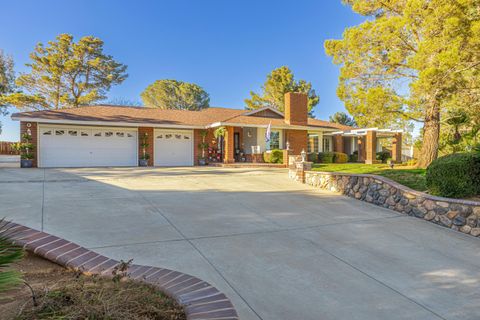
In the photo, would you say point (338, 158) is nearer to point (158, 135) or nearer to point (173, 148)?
point (173, 148)

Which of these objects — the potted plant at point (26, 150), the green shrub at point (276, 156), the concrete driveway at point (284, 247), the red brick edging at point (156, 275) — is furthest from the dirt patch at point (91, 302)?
the green shrub at point (276, 156)

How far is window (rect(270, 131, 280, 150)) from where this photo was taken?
2030 cm

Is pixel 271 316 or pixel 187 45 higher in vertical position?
pixel 187 45

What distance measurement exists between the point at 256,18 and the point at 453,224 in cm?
1921

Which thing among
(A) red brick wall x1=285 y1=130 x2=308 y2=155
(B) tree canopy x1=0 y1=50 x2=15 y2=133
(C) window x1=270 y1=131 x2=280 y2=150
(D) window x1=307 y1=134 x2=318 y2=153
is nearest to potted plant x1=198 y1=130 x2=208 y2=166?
(C) window x1=270 y1=131 x2=280 y2=150

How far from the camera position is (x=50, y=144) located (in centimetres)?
1609

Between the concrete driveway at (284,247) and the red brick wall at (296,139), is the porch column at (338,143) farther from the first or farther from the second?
the concrete driveway at (284,247)

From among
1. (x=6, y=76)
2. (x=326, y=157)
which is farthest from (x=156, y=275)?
(x=6, y=76)

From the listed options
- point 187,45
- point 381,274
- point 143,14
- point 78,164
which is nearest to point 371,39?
point 381,274

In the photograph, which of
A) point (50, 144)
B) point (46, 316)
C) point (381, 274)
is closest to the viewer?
point (46, 316)

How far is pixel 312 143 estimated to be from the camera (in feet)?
77.7

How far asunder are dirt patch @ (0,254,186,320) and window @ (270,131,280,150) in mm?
18073

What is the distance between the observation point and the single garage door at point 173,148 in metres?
18.8

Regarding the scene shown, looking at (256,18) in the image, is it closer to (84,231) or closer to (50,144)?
(50,144)
